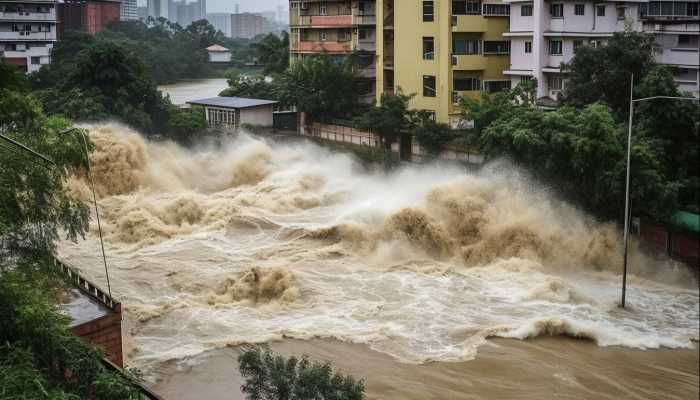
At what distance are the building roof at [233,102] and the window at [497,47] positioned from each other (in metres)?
7.63

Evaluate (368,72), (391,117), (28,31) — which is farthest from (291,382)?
(28,31)

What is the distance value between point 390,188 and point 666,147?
24.7 feet

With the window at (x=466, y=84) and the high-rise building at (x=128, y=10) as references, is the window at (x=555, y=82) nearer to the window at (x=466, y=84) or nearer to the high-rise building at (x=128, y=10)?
the window at (x=466, y=84)

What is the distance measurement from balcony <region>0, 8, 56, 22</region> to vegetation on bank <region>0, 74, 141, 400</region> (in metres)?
16.1

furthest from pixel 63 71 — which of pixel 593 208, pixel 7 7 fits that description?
pixel 593 208

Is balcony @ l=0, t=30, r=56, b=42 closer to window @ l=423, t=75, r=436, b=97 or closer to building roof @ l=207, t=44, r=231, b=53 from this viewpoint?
building roof @ l=207, t=44, r=231, b=53

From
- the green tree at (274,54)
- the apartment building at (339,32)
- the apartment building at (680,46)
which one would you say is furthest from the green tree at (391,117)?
the green tree at (274,54)

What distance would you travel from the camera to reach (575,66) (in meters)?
19.0

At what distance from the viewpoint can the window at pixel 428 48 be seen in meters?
24.2

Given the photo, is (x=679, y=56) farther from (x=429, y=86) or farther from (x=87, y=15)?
(x=87, y=15)

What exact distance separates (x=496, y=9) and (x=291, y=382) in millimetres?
18838

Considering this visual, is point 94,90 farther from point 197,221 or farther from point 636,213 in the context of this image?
point 636,213

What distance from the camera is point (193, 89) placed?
38750 millimetres

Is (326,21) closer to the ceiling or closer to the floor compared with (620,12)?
closer to the ceiling
